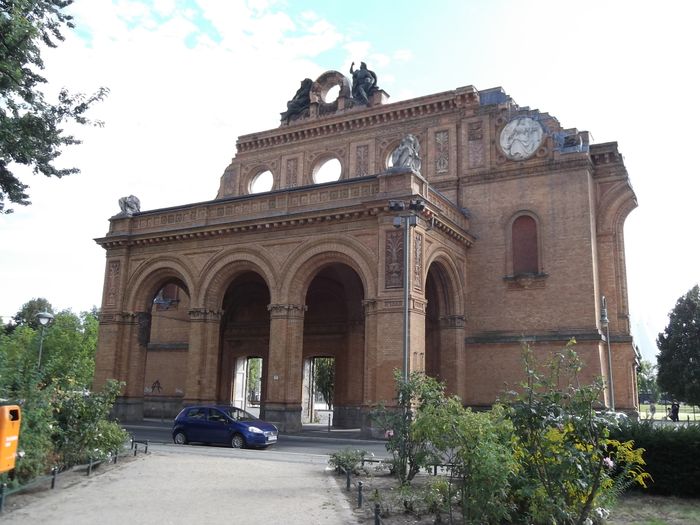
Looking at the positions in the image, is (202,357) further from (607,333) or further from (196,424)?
(607,333)

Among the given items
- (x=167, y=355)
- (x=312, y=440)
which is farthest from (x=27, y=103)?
(x=167, y=355)

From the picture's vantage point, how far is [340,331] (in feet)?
97.0

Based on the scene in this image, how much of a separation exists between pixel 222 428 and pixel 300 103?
68.1ft

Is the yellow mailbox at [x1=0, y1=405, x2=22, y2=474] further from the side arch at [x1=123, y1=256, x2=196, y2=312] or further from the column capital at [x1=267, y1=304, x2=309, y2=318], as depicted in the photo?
the side arch at [x1=123, y1=256, x2=196, y2=312]

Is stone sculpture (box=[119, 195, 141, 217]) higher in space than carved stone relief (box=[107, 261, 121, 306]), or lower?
higher

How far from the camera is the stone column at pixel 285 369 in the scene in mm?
23719

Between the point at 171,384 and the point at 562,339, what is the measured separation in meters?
20.2

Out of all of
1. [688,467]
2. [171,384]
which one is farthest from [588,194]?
[171,384]

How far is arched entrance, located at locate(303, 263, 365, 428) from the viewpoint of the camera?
27.9 meters

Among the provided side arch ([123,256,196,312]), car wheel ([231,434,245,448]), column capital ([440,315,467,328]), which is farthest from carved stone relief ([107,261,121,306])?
column capital ([440,315,467,328])

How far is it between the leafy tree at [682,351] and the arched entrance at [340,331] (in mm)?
27480

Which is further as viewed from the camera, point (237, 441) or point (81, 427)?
point (237, 441)

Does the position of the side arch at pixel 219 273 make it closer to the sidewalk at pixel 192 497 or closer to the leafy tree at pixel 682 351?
the sidewalk at pixel 192 497

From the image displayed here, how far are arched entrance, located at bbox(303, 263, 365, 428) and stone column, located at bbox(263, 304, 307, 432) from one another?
4.15 meters
